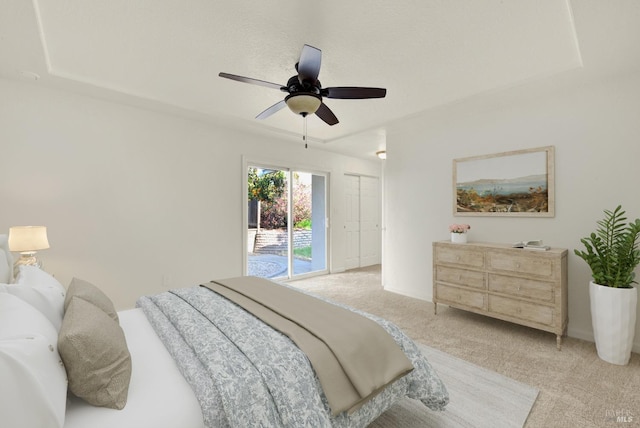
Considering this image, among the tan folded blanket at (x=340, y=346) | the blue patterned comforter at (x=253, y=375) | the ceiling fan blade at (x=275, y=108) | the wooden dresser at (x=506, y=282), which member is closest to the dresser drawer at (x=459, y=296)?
the wooden dresser at (x=506, y=282)

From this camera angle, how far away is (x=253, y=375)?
3.84 feet

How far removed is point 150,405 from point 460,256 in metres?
3.08

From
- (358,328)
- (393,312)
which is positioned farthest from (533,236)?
(358,328)

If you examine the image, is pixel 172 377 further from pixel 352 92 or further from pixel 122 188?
pixel 122 188

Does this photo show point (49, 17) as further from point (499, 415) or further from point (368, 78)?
point (499, 415)

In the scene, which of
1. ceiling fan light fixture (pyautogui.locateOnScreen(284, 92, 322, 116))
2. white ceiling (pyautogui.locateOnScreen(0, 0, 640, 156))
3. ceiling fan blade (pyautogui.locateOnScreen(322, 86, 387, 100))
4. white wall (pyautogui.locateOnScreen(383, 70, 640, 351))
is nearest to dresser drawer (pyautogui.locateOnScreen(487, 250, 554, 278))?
white wall (pyautogui.locateOnScreen(383, 70, 640, 351))

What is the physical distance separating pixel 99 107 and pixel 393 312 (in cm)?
414

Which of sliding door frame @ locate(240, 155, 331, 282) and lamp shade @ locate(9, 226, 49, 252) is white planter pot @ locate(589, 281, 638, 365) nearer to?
sliding door frame @ locate(240, 155, 331, 282)

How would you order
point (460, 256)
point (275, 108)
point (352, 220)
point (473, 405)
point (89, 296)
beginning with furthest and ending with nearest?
1. point (352, 220)
2. point (460, 256)
3. point (275, 108)
4. point (473, 405)
5. point (89, 296)

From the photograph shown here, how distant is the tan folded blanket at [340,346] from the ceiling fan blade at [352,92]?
1592 mm

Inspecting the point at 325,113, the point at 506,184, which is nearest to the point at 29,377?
the point at 325,113

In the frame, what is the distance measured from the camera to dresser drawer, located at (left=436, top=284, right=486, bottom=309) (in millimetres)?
3037

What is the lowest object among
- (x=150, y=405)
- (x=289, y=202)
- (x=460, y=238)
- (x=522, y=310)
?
(x=522, y=310)

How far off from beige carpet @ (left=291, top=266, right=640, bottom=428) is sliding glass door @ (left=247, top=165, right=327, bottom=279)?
162cm
